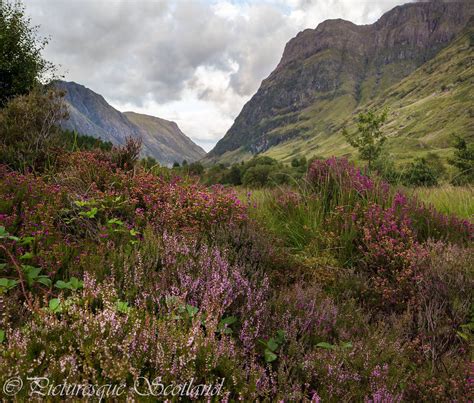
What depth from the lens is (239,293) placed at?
286 cm

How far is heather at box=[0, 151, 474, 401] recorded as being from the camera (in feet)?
6.48

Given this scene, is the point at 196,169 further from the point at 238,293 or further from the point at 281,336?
the point at 281,336

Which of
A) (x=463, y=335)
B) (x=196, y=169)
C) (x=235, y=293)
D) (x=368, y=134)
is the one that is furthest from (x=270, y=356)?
(x=368, y=134)

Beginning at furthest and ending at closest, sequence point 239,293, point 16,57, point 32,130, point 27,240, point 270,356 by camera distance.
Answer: point 16,57 < point 32,130 < point 27,240 < point 239,293 < point 270,356

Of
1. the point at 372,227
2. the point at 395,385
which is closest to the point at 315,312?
the point at 395,385

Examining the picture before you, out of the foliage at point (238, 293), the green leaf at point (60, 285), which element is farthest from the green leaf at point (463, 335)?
the green leaf at point (60, 285)

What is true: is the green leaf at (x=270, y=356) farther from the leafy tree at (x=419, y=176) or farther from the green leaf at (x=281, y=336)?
the leafy tree at (x=419, y=176)

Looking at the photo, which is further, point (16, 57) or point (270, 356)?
point (16, 57)

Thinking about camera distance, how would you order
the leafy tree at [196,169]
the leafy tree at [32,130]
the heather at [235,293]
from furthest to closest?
Answer: the leafy tree at [196,169] < the leafy tree at [32,130] < the heather at [235,293]

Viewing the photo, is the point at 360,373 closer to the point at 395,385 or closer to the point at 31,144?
the point at 395,385

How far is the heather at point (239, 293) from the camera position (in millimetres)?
1976

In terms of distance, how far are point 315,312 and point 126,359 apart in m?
1.69

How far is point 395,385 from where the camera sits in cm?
217

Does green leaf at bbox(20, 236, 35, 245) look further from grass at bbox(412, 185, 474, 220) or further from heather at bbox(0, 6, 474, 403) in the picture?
grass at bbox(412, 185, 474, 220)
